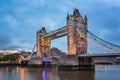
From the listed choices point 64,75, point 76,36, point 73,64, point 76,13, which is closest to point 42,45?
point 76,13

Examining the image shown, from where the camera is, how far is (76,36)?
198 feet

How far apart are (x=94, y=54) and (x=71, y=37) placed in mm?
8141

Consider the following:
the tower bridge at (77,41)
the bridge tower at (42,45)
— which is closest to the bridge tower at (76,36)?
the tower bridge at (77,41)

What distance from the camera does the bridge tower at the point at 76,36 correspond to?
59.7 meters

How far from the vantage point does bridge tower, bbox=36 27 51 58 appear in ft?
297

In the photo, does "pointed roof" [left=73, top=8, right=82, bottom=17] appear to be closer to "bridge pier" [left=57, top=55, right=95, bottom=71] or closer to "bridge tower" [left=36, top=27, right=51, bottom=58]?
"bridge pier" [left=57, top=55, right=95, bottom=71]

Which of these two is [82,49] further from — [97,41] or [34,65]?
[34,65]

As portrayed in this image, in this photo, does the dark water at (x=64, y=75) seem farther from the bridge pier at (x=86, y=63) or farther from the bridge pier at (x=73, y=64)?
A: the bridge pier at (x=86, y=63)

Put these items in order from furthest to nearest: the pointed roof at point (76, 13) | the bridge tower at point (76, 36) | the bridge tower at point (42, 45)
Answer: the bridge tower at point (42, 45) < the pointed roof at point (76, 13) < the bridge tower at point (76, 36)

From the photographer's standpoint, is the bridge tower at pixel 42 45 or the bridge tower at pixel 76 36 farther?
the bridge tower at pixel 42 45

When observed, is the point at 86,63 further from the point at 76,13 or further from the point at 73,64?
the point at 76,13

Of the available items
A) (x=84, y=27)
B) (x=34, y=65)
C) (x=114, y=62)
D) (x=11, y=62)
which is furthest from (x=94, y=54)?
(x=11, y=62)

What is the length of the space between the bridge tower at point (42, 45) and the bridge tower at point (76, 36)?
94.7 feet

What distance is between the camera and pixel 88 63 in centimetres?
5909
